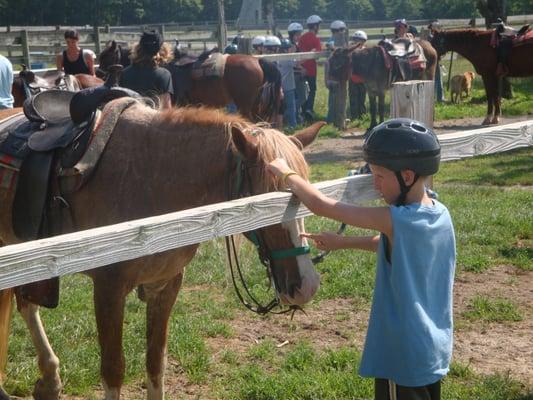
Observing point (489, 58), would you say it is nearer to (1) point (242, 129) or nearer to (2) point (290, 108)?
(2) point (290, 108)

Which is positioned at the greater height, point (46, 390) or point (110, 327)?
point (110, 327)

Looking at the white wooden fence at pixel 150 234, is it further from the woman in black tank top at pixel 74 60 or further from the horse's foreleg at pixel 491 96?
the horse's foreleg at pixel 491 96

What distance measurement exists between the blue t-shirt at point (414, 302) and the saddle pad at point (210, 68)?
9422 millimetres

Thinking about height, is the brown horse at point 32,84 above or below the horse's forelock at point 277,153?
below

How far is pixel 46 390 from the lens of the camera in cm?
423

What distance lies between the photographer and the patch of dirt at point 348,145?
481 inches

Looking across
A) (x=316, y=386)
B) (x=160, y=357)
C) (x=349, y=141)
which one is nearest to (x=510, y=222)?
(x=316, y=386)

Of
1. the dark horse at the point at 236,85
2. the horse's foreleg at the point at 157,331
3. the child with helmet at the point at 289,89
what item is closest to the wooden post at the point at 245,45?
the child with helmet at the point at 289,89

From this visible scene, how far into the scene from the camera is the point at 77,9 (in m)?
55.1

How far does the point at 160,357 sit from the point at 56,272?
6.02 ft

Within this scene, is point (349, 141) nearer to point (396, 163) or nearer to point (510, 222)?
point (510, 222)

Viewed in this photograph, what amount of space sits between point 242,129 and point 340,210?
0.87 m

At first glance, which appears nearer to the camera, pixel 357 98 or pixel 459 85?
pixel 357 98

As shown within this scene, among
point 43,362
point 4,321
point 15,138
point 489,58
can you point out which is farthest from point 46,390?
point 489,58
